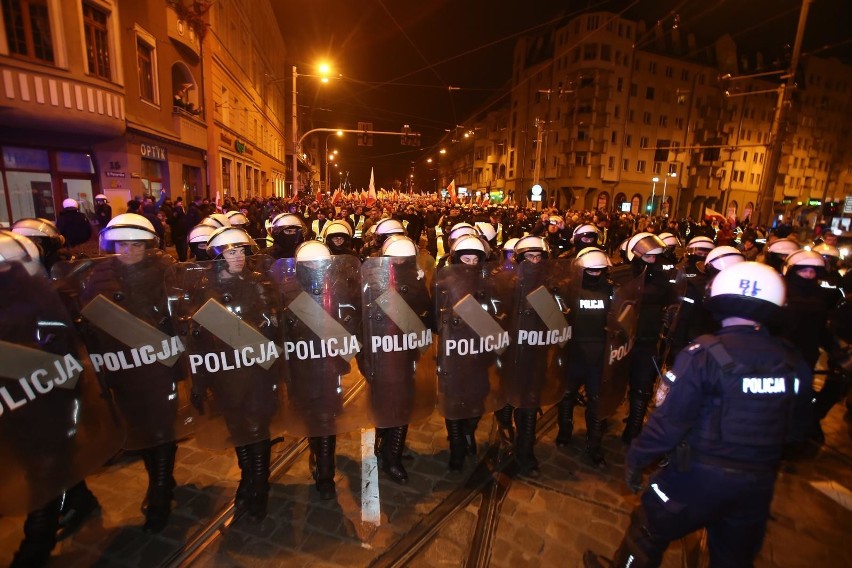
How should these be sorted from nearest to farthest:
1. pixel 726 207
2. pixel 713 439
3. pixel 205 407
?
pixel 713 439, pixel 205 407, pixel 726 207

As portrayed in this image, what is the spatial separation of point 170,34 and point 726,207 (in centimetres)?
6064

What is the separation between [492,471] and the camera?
4.11 meters

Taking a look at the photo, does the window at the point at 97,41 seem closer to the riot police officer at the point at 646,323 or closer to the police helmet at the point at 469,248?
the police helmet at the point at 469,248

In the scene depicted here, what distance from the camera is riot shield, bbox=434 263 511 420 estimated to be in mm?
3557

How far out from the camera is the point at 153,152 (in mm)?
16062

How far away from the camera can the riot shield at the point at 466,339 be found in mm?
3557

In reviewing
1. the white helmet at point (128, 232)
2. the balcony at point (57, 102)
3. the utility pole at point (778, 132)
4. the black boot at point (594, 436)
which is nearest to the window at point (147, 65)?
the balcony at point (57, 102)

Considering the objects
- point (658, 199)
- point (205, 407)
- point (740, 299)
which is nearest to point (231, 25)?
point (205, 407)

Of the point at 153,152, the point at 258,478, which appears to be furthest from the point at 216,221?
the point at 153,152

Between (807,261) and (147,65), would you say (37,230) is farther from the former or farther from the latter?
(147,65)

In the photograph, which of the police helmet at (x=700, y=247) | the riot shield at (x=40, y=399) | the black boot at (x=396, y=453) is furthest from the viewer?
the police helmet at (x=700, y=247)

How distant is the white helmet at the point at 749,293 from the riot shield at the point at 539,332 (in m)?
1.50

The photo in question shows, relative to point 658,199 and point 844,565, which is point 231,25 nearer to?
point 844,565

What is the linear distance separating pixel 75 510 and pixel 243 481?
122 centimetres
